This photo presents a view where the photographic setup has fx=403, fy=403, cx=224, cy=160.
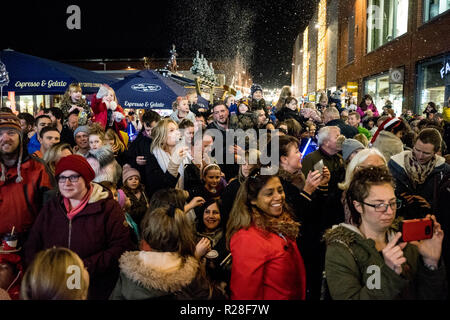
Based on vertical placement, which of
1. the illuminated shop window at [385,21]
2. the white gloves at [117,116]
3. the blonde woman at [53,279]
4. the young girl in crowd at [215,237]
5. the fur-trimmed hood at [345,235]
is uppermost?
the illuminated shop window at [385,21]

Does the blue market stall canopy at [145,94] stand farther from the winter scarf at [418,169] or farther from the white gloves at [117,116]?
the winter scarf at [418,169]

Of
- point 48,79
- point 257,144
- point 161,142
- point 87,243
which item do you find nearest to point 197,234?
point 87,243

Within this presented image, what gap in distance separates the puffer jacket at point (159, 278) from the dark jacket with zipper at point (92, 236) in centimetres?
49

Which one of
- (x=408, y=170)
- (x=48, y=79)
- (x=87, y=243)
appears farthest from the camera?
(x=48, y=79)

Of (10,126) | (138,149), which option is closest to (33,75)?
(138,149)

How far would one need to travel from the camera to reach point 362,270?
2.36 meters

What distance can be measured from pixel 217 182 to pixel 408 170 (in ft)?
7.03

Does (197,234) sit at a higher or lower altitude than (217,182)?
lower

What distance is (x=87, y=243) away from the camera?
307 cm

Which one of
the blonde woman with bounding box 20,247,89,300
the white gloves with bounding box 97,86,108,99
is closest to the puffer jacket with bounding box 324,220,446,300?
the blonde woman with bounding box 20,247,89,300

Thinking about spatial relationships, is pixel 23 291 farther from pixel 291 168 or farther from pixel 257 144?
pixel 257 144

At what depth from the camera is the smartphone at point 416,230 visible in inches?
85.5

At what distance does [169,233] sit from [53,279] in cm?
84

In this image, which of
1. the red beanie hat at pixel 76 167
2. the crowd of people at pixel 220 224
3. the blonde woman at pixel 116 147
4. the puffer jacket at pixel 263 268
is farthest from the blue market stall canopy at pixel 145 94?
the puffer jacket at pixel 263 268
